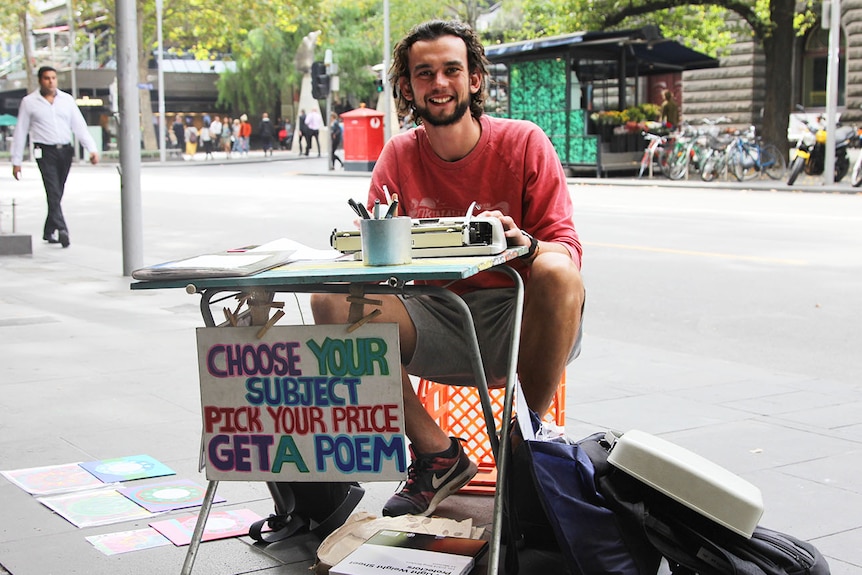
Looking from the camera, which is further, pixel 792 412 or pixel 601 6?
pixel 601 6

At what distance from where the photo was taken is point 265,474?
286 cm

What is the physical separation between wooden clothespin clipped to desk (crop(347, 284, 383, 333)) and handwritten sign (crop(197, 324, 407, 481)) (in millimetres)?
22

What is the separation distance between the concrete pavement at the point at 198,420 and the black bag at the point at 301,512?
2.0 inches

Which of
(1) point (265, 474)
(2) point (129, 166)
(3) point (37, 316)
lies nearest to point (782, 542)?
(1) point (265, 474)

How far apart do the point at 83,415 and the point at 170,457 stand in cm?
83

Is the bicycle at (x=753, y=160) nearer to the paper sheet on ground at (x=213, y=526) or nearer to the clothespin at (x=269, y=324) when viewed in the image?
the paper sheet on ground at (x=213, y=526)

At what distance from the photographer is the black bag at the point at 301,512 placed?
10.3 ft

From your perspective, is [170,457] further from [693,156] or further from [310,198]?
[693,156]

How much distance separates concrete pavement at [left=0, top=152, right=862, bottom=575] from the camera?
122 inches

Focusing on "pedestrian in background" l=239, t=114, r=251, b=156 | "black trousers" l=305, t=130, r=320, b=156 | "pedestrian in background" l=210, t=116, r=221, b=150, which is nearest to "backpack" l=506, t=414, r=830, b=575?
"black trousers" l=305, t=130, r=320, b=156

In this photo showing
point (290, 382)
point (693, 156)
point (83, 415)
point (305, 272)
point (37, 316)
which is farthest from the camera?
point (693, 156)

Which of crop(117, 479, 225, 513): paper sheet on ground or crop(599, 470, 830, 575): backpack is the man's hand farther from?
crop(117, 479, 225, 513): paper sheet on ground

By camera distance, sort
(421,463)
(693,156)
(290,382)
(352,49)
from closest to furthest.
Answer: (290,382) → (421,463) → (693,156) → (352,49)

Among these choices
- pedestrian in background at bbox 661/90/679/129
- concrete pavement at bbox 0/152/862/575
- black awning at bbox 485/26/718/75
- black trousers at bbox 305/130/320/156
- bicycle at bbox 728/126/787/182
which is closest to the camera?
concrete pavement at bbox 0/152/862/575
